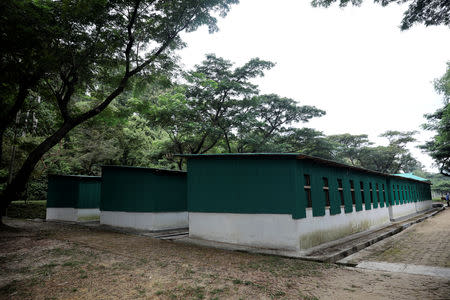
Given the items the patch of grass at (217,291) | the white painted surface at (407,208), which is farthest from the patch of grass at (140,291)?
the white painted surface at (407,208)

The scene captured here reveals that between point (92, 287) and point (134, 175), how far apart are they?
27.7 ft

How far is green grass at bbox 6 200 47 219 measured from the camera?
1825 centimetres

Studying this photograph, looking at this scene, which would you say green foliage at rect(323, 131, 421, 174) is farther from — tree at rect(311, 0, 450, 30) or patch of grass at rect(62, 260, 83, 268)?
patch of grass at rect(62, 260, 83, 268)

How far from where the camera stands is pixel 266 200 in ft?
28.5

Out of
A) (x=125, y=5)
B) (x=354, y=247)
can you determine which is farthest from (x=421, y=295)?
(x=125, y=5)

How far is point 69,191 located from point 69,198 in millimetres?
459

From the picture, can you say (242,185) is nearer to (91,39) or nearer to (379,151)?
(91,39)

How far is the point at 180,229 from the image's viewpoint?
1363 centimetres

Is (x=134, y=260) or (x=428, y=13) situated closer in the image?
(x=134, y=260)

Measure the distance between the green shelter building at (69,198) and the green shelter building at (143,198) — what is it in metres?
3.07

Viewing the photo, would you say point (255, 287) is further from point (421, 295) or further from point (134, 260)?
point (134, 260)

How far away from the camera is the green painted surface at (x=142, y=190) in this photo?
12688 mm

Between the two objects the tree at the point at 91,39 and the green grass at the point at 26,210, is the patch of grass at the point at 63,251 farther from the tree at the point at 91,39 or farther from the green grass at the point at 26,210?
the green grass at the point at 26,210

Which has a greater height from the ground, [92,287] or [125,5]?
[125,5]
